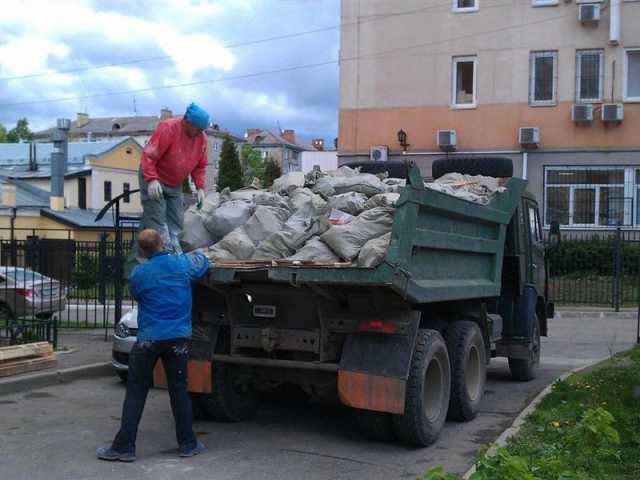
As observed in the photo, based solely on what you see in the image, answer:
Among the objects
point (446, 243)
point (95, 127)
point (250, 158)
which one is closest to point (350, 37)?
point (446, 243)

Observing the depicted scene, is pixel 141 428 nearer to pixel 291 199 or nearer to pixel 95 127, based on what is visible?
pixel 291 199

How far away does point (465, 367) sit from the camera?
806 centimetres

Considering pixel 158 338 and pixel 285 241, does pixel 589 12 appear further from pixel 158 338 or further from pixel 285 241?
pixel 158 338

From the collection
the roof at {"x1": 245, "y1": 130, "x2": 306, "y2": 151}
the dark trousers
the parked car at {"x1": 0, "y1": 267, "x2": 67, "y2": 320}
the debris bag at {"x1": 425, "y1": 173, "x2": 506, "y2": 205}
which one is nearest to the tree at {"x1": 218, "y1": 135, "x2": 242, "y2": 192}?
the parked car at {"x1": 0, "y1": 267, "x2": 67, "y2": 320}

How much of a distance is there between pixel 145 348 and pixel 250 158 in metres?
80.2

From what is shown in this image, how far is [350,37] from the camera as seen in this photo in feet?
94.1

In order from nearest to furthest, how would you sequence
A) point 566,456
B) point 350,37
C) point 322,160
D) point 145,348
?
point 566,456
point 145,348
point 350,37
point 322,160

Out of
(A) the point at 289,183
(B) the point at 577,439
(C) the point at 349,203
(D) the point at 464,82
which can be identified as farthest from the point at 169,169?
(D) the point at 464,82

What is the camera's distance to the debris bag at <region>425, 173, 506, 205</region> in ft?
27.4

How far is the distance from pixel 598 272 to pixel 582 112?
18.7ft

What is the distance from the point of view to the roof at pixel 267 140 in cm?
12764

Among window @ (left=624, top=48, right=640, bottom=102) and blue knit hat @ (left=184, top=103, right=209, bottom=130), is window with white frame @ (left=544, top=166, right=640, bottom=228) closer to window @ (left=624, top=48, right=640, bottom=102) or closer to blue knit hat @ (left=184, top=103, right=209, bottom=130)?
window @ (left=624, top=48, right=640, bottom=102)

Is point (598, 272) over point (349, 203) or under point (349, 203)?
under

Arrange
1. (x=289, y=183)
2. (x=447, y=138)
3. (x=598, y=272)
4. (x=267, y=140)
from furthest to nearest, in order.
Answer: (x=267, y=140), (x=447, y=138), (x=598, y=272), (x=289, y=183)
